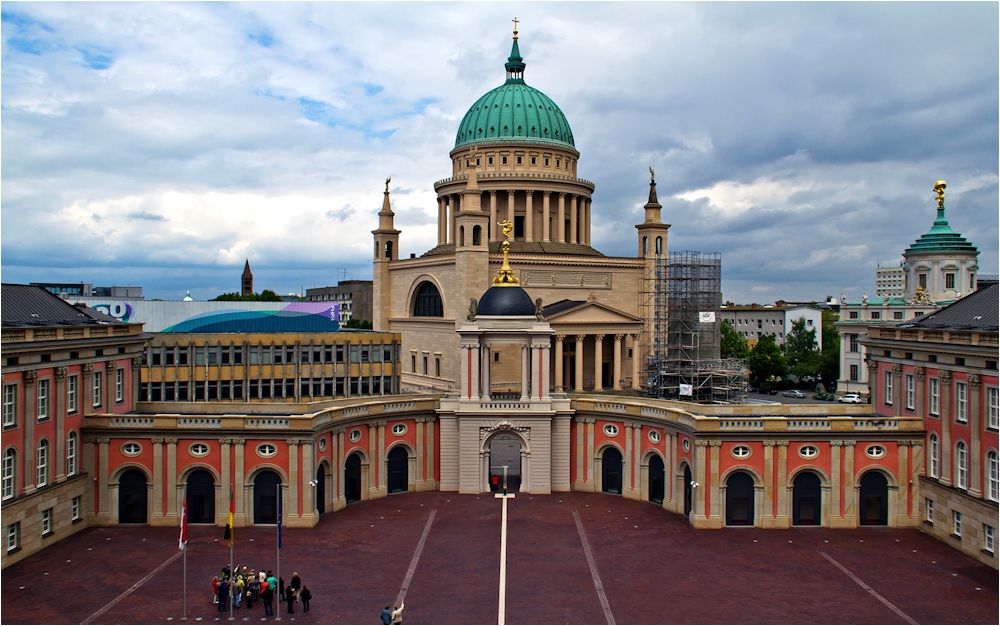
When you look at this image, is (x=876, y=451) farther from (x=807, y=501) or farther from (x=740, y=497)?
(x=740, y=497)

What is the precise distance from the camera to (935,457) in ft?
143

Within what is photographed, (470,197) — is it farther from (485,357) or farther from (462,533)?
(462,533)

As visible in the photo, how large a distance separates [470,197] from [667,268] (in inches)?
761

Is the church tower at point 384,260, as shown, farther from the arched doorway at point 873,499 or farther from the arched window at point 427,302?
the arched doorway at point 873,499

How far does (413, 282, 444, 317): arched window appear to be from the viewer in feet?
282

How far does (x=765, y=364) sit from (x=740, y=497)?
67178 millimetres

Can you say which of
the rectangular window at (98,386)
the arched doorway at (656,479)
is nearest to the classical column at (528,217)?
the arched doorway at (656,479)

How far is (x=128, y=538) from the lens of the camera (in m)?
42.3

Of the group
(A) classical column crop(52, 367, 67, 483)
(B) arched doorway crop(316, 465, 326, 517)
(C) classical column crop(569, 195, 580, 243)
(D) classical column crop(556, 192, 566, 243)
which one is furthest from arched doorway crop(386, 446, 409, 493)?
(C) classical column crop(569, 195, 580, 243)

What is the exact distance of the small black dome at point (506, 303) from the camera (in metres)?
53.4

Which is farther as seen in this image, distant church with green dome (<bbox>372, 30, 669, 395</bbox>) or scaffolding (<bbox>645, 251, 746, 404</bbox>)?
distant church with green dome (<bbox>372, 30, 669, 395</bbox>)

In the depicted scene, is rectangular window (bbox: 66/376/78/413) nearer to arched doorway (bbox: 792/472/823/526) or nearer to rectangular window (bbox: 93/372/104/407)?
rectangular window (bbox: 93/372/104/407)

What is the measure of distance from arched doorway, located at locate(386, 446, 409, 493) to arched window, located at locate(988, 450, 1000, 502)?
30.5 metres

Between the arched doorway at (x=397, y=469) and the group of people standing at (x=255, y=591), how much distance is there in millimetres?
17767
